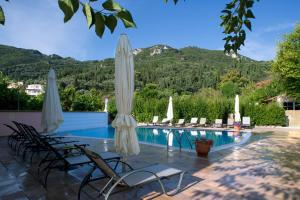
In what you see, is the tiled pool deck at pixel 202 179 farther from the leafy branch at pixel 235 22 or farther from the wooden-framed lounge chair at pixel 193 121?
the wooden-framed lounge chair at pixel 193 121

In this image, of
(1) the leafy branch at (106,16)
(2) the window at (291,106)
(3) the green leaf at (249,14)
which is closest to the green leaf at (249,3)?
(3) the green leaf at (249,14)

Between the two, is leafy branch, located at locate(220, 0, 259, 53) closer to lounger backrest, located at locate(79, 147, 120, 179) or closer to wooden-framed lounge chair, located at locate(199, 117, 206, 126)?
lounger backrest, located at locate(79, 147, 120, 179)

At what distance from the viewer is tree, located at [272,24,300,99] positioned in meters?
20.7

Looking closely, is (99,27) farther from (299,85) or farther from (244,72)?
(244,72)

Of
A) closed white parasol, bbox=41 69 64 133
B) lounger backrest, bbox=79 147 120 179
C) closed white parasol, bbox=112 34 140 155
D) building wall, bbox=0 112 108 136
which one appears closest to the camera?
lounger backrest, bbox=79 147 120 179

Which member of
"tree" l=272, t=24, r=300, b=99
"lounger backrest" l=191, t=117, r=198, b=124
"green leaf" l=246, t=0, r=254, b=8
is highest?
"tree" l=272, t=24, r=300, b=99

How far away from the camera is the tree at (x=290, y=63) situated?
20703mm

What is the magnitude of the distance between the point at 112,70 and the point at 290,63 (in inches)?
1603

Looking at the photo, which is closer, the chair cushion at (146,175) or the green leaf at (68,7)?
the green leaf at (68,7)

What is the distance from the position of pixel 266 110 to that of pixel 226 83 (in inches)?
1167

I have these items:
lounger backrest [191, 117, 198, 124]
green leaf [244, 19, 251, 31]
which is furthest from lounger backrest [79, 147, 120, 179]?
lounger backrest [191, 117, 198, 124]

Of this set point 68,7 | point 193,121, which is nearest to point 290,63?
point 193,121

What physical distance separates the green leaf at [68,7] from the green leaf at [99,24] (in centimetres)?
15

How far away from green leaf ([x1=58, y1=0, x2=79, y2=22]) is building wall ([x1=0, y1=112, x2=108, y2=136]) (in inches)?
534
